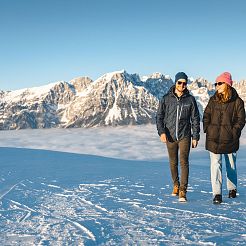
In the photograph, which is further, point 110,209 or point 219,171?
point 219,171

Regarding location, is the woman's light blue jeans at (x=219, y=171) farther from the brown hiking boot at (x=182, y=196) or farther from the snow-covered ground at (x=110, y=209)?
the brown hiking boot at (x=182, y=196)

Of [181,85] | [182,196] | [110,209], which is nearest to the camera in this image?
[110,209]

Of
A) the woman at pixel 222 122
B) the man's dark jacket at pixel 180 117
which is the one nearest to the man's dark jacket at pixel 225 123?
the woman at pixel 222 122

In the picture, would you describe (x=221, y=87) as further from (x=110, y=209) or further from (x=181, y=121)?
(x=110, y=209)

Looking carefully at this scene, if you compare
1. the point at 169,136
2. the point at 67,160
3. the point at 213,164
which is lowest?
the point at 67,160

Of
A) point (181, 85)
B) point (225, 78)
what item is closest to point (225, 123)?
point (225, 78)

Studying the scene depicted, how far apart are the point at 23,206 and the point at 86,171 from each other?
512cm

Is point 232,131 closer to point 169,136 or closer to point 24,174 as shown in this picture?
point 169,136

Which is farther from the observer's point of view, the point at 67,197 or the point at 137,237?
the point at 67,197

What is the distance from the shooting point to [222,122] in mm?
7074

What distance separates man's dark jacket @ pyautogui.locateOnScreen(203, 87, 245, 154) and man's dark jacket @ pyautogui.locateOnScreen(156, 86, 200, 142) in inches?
13.5

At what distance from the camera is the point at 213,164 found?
7.30m

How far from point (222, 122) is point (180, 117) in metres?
0.85

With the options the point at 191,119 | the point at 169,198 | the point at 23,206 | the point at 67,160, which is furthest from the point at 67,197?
the point at 67,160
